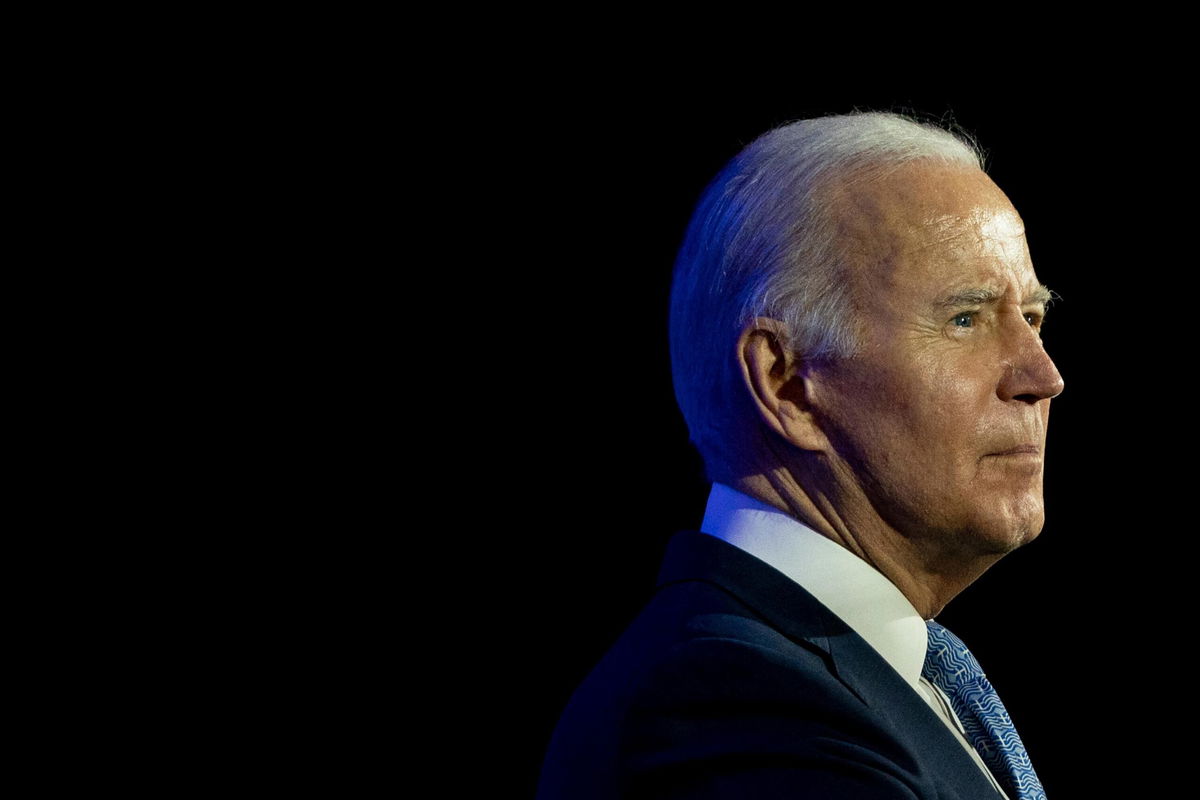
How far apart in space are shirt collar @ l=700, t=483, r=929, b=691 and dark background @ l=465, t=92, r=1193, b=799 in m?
1.22

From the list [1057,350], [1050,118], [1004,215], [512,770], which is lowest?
[512,770]

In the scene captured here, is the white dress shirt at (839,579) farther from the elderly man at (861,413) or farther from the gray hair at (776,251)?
the gray hair at (776,251)

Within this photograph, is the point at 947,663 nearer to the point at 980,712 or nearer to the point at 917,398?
the point at 980,712

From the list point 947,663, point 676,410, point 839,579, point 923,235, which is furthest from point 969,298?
point 676,410

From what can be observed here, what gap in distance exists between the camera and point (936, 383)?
141 cm

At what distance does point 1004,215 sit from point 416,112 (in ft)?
4.60

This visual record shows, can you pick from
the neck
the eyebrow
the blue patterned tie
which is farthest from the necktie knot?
the eyebrow

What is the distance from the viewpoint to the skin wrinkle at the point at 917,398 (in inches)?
55.8

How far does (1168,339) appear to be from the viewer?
114 inches

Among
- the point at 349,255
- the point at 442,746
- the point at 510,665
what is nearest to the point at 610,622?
the point at 510,665

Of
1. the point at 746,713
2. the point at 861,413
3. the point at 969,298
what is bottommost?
the point at 746,713

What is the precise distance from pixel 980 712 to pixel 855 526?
0.93 feet

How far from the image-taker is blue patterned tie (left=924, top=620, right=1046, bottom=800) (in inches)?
58.1

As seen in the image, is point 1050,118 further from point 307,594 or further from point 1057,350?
point 307,594
